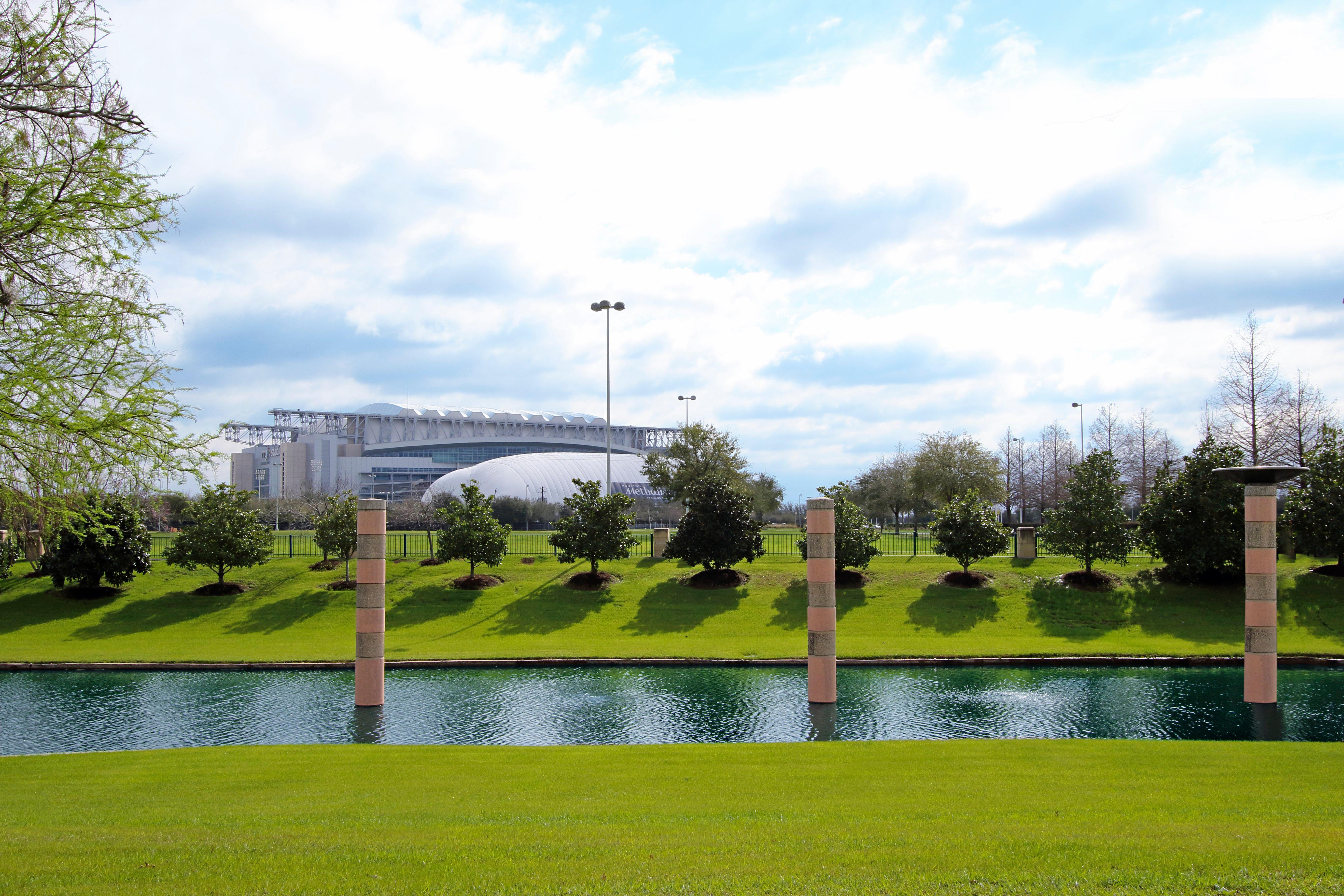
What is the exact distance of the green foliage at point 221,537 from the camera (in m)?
28.6

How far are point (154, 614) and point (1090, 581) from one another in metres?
29.6

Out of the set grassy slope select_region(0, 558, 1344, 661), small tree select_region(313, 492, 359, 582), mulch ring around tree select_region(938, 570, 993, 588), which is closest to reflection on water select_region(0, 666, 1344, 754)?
grassy slope select_region(0, 558, 1344, 661)

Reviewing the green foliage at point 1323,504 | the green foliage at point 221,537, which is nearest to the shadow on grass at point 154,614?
the green foliage at point 221,537

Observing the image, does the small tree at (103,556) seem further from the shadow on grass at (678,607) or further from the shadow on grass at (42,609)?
the shadow on grass at (678,607)

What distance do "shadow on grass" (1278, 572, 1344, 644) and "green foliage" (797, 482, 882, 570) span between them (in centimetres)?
1148

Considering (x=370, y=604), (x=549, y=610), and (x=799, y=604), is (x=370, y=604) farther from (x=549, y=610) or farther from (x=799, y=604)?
(x=799, y=604)

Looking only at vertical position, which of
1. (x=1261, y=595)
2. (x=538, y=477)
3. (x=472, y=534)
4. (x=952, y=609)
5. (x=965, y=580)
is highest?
(x=538, y=477)

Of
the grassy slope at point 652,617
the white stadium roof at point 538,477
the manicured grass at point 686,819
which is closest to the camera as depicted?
the manicured grass at point 686,819

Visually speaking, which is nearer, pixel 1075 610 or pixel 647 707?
pixel 647 707

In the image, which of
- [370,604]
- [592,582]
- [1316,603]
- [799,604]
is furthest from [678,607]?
[1316,603]

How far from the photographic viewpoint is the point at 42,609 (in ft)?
90.9

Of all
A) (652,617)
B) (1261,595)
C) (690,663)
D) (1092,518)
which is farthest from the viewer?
(1092,518)

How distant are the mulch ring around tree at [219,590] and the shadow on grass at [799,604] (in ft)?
59.2


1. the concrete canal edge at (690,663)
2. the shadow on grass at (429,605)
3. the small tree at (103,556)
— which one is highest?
the small tree at (103,556)
